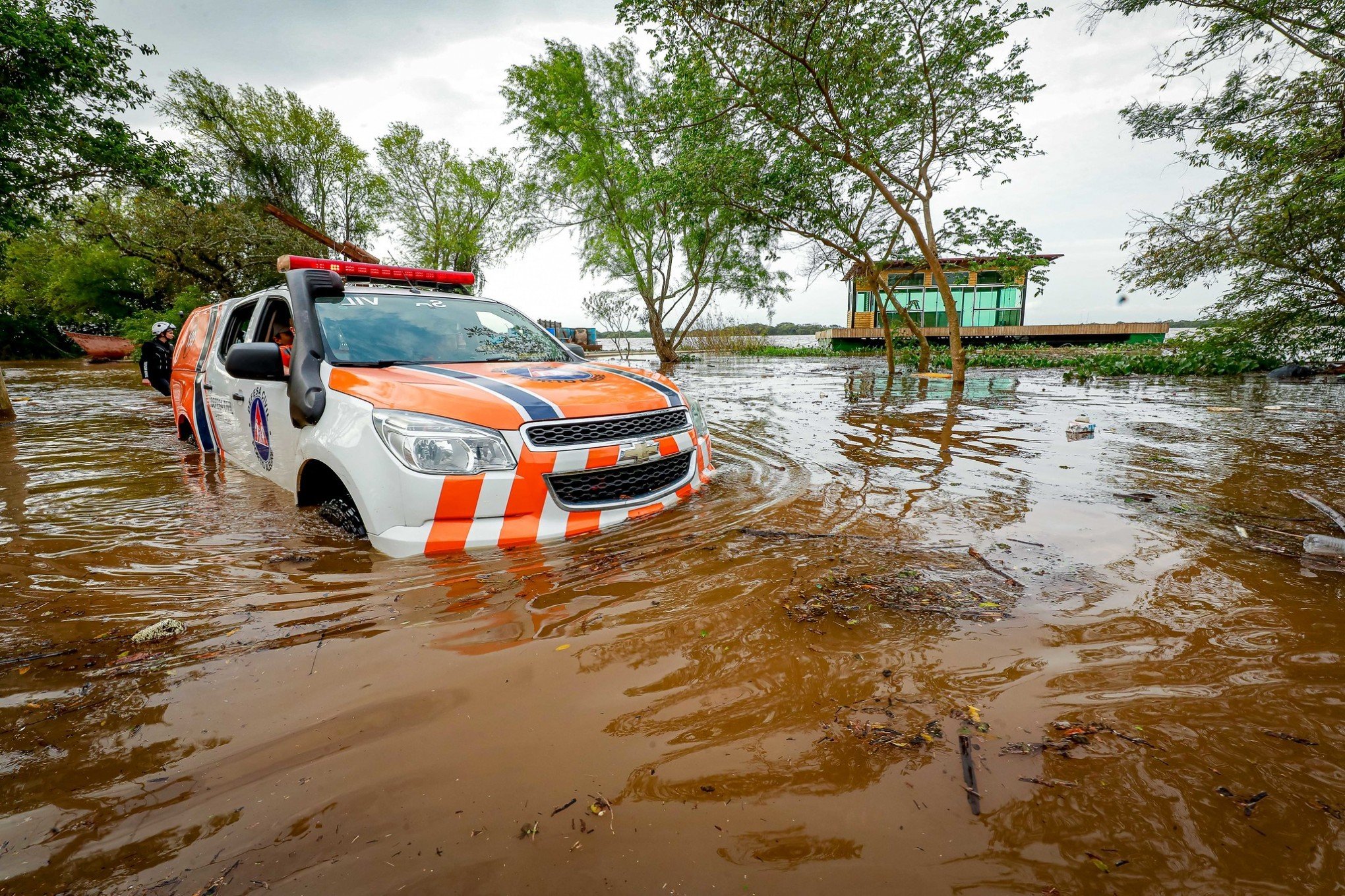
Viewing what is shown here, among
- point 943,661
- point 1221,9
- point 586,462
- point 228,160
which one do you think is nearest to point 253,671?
point 586,462

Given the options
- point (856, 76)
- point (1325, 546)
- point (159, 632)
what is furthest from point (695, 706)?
point (856, 76)

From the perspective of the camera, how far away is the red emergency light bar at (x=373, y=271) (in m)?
4.17

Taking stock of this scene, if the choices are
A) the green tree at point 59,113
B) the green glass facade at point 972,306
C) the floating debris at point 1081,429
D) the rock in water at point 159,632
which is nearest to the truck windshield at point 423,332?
the rock in water at point 159,632

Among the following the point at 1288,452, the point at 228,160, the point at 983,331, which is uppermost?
the point at 228,160

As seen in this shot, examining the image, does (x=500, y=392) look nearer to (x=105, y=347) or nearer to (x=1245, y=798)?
(x=1245, y=798)

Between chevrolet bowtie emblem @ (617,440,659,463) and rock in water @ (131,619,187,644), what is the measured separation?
2.10 meters

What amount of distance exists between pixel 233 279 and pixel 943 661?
30.7m

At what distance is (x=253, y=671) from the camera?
200 centimetres

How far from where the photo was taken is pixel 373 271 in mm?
→ 4613

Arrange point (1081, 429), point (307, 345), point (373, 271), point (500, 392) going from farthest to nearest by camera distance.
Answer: point (1081, 429)
point (373, 271)
point (307, 345)
point (500, 392)

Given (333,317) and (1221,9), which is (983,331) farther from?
(333,317)

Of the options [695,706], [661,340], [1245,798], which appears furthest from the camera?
[661,340]

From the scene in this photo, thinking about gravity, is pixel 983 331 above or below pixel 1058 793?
above

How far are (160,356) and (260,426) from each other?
9940 mm
